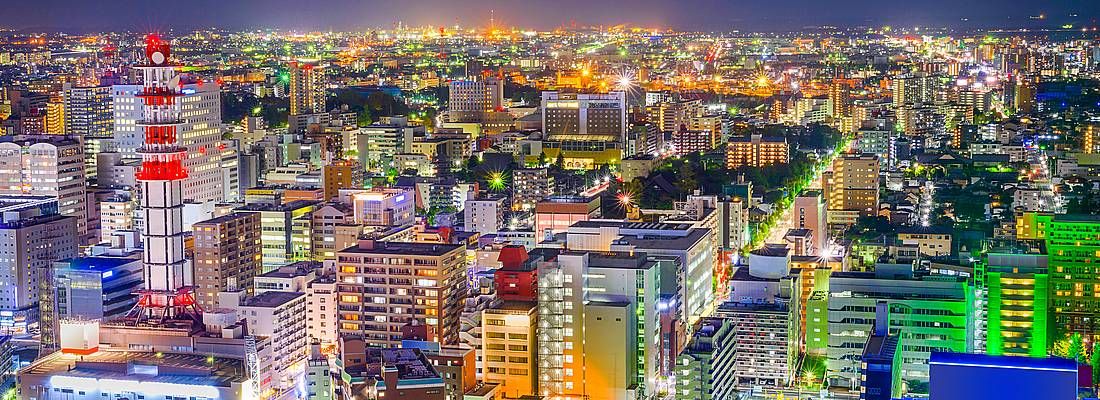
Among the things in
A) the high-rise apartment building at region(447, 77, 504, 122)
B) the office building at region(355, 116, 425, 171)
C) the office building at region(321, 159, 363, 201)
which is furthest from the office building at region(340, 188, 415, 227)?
the high-rise apartment building at region(447, 77, 504, 122)

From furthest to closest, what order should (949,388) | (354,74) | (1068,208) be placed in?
(354,74), (1068,208), (949,388)

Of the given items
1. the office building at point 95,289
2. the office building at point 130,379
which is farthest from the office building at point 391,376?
A: the office building at point 95,289

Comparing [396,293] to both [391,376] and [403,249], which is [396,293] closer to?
[403,249]

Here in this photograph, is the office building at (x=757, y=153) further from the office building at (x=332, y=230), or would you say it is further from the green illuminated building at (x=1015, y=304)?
the green illuminated building at (x=1015, y=304)

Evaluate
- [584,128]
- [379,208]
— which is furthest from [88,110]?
[379,208]

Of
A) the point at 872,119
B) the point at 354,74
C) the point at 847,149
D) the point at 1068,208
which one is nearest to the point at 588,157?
the point at 847,149

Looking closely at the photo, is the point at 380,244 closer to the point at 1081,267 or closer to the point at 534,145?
the point at 1081,267
